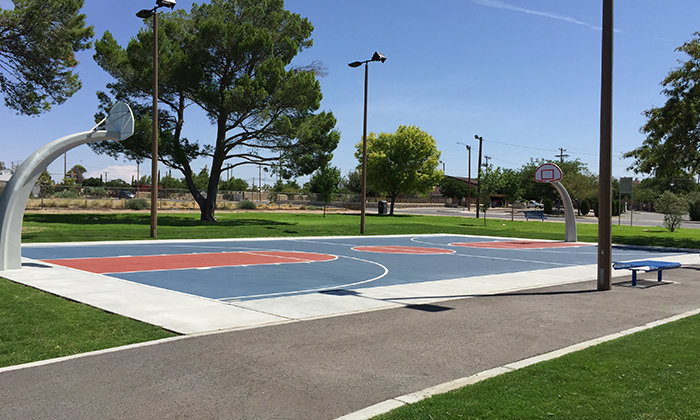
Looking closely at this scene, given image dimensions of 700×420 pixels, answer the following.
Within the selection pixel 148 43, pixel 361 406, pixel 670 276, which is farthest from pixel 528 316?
pixel 148 43

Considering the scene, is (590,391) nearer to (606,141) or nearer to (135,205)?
(606,141)

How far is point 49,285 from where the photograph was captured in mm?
11055

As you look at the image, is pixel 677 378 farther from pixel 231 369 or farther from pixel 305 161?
pixel 305 161

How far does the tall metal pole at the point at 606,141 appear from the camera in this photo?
12000mm

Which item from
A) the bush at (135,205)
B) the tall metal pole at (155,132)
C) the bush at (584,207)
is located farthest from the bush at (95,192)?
the bush at (584,207)

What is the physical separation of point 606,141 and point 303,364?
8953 mm

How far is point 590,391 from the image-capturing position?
515cm

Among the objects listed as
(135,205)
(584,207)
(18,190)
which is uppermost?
(18,190)

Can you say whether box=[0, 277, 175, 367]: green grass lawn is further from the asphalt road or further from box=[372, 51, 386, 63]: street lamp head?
the asphalt road

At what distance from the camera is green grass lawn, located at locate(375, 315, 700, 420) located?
15.1 feet

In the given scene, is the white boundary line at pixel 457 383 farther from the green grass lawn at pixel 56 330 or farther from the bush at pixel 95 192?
the bush at pixel 95 192

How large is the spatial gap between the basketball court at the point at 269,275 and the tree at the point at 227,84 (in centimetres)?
1380

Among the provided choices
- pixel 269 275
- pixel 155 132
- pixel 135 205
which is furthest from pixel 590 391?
pixel 135 205

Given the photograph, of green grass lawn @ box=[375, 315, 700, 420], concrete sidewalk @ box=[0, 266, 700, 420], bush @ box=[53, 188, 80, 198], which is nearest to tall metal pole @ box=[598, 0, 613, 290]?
concrete sidewalk @ box=[0, 266, 700, 420]
